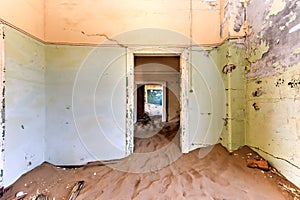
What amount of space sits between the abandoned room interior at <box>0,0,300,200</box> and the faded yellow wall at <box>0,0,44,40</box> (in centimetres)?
1

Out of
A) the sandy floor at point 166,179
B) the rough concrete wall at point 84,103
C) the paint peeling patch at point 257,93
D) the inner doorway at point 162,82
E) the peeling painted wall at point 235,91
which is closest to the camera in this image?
the sandy floor at point 166,179

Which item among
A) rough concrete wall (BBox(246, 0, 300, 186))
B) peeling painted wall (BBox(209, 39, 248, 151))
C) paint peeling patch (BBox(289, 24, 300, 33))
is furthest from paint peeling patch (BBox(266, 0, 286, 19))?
peeling painted wall (BBox(209, 39, 248, 151))

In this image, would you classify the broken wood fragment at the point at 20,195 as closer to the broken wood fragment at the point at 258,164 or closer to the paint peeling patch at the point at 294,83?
the broken wood fragment at the point at 258,164

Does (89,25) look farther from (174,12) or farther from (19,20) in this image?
(174,12)

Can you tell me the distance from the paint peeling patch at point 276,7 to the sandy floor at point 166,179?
1.63 metres

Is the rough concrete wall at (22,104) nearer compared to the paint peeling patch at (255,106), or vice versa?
the rough concrete wall at (22,104)

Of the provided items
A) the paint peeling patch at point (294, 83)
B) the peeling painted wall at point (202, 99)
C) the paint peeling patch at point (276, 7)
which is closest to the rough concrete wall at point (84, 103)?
the peeling painted wall at point (202, 99)

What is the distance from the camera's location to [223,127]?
8.91 feet

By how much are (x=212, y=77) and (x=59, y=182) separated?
8.44 ft

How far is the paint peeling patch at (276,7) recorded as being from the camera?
1874 millimetres

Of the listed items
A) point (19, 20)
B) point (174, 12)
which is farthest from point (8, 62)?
point (174, 12)

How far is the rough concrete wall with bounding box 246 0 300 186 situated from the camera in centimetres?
175

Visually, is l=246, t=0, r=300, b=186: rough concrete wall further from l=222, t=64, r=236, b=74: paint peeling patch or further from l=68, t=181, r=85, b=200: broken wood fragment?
l=68, t=181, r=85, b=200: broken wood fragment

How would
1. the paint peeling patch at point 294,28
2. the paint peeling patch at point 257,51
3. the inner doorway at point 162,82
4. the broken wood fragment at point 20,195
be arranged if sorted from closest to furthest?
the paint peeling patch at point 294,28 < the broken wood fragment at point 20,195 < the paint peeling patch at point 257,51 < the inner doorway at point 162,82
